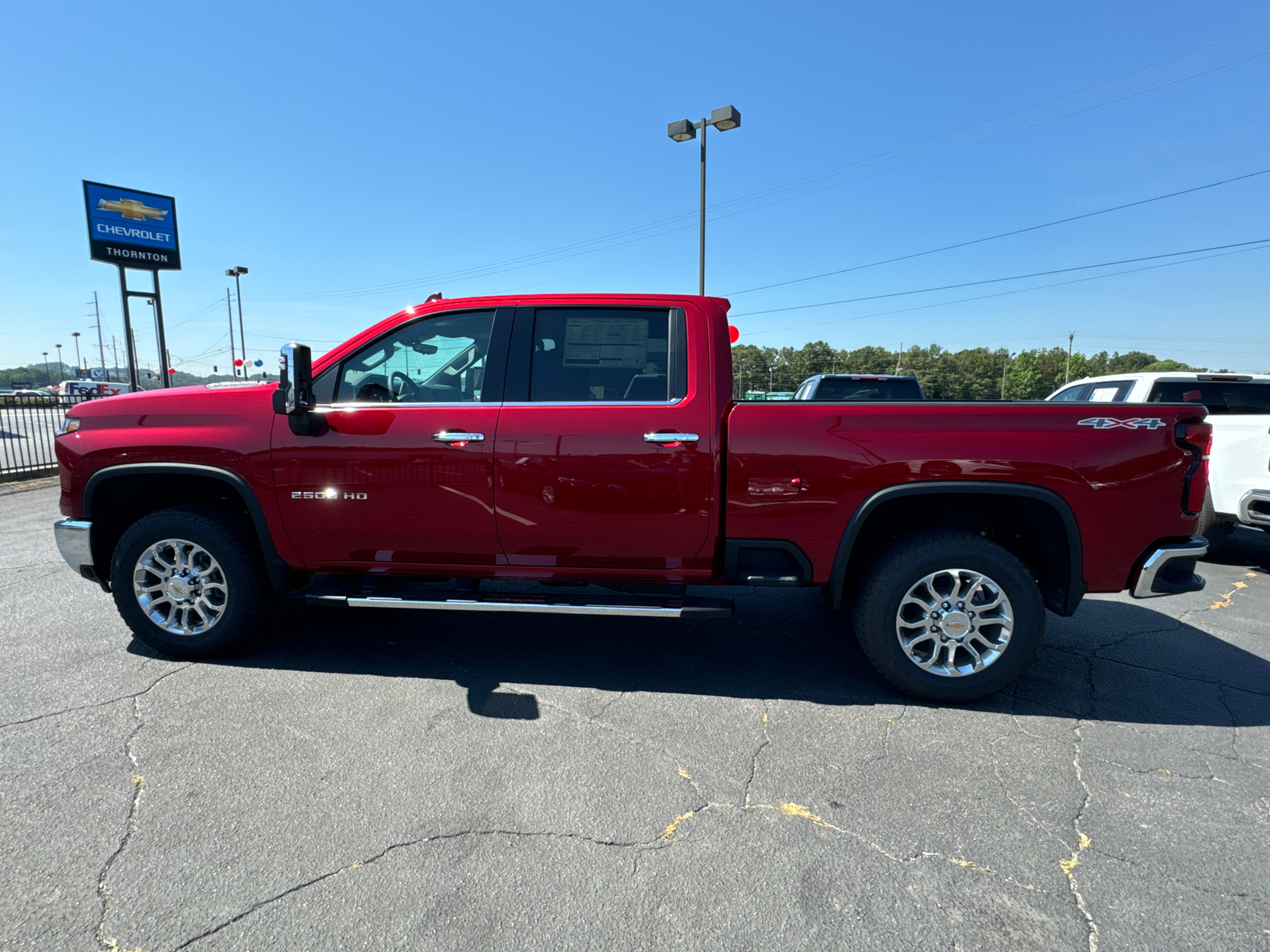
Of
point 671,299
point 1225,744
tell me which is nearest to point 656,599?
point 671,299

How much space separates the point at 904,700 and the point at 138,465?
4.30 metres

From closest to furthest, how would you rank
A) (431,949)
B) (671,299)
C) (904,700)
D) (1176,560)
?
(431,949) < (1176,560) < (904,700) < (671,299)

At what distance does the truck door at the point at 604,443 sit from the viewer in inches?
131

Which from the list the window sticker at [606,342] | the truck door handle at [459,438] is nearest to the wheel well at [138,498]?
the truck door handle at [459,438]

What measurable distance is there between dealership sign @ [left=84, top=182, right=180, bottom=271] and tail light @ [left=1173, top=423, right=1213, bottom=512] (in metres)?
21.6

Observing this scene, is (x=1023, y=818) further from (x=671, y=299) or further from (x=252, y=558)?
(x=252, y=558)

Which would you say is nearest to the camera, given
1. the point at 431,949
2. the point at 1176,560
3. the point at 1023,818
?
the point at 431,949

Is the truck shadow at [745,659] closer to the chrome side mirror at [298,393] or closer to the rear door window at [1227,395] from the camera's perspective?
the chrome side mirror at [298,393]

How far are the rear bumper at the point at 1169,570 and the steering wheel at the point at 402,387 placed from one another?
3.77 meters

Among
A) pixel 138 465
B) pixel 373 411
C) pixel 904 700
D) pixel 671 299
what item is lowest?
pixel 904 700

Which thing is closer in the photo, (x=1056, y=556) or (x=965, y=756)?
(x=965, y=756)

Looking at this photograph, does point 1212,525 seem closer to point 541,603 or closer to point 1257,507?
point 1257,507

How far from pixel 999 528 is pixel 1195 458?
895 millimetres

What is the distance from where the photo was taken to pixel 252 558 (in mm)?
3729
